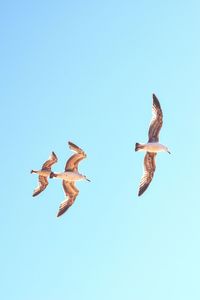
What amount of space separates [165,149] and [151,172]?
1.91 m

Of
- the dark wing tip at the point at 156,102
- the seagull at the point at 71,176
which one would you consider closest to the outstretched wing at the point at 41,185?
the seagull at the point at 71,176

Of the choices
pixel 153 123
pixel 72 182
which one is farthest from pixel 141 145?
pixel 72 182

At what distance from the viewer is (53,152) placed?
73.7 m

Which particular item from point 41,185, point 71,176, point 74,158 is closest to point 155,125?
point 74,158

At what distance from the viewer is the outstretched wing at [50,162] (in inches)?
2886

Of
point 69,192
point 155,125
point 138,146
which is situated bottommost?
point 138,146

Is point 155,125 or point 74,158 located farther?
point 74,158

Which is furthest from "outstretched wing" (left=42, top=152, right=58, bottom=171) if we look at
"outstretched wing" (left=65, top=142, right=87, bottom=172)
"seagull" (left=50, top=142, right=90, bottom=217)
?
"outstretched wing" (left=65, top=142, right=87, bottom=172)

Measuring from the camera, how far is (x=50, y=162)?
7338 cm

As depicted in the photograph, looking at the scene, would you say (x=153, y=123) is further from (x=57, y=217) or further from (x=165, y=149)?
(x=57, y=217)

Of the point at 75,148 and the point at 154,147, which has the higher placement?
the point at 75,148

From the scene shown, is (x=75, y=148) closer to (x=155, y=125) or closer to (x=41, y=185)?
(x=155, y=125)

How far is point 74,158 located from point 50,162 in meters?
4.74

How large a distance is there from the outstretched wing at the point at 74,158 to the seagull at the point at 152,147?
14.8 feet
